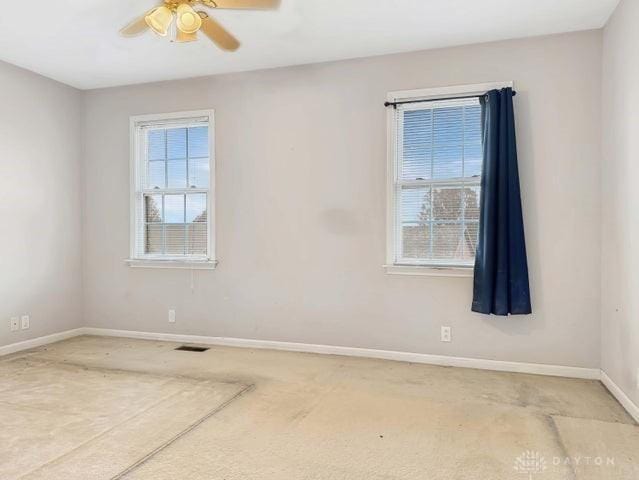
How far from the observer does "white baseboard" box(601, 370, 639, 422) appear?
2584 millimetres

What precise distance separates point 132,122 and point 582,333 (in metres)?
4.58

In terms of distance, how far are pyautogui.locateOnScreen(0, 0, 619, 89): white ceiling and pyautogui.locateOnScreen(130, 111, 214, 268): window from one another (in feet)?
1.91

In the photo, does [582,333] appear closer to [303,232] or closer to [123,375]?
[303,232]

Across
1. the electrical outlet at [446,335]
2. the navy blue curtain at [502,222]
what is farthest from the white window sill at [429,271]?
the electrical outlet at [446,335]

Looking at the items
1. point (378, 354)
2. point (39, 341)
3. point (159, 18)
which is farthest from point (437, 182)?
point (39, 341)

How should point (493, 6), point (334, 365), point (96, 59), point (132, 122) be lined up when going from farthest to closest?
point (132, 122), point (96, 59), point (334, 365), point (493, 6)

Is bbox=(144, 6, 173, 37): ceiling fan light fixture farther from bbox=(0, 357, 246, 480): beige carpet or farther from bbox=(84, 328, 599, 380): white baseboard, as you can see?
bbox=(84, 328, 599, 380): white baseboard

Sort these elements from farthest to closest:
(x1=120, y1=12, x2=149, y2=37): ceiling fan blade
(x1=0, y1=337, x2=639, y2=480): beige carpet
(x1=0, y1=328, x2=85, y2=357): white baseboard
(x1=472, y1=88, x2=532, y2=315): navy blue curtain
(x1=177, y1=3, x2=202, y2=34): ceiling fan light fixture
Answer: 1. (x1=0, y1=328, x2=85, y2=357): white baseboard
2. (x1=472, y1=88, x2=532, y2=315): navy blue curtain
3. (x1=120, y1=12, x2=149, y2=37): ceiling fan blade
4. (x1=177, y1=3, x2=202, y2=34): ceiling fan light fixture
5. (x1=0, y1=337, x2=639, y2=480): beige carpet

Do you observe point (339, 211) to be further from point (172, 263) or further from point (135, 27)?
point (135, 27)

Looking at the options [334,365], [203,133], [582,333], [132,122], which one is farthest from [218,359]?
[582,333]

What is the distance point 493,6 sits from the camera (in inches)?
118

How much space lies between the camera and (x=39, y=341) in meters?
4.29

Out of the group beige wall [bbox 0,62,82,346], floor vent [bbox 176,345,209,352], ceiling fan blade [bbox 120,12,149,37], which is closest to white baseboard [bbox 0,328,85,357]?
beige wall [bbox 0,62,82,346]

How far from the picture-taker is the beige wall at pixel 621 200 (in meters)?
2.63
